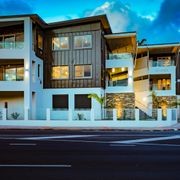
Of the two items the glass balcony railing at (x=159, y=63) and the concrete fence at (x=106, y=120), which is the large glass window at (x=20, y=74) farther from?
the glass balcony railing at (x=159, y=63)

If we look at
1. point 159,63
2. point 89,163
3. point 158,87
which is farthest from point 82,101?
point 89,163

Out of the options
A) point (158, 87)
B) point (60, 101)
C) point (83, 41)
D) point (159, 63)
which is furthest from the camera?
point (158, 87)

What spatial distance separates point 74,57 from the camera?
38.1 meters

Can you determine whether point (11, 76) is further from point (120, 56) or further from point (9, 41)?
point (120, 56)

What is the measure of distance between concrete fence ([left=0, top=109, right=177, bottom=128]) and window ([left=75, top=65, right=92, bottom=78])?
203 inches

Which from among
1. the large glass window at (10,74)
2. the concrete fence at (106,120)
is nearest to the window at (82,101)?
the concrete fence at (106,120)

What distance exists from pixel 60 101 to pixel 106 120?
7.45 m

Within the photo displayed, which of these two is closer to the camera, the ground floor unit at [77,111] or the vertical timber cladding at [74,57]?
the ground floor unit at [77,111]

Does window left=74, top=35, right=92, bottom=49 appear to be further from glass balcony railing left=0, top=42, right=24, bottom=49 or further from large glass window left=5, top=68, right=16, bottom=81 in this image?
large glass window left=5, top=68, right=16, bottom=81

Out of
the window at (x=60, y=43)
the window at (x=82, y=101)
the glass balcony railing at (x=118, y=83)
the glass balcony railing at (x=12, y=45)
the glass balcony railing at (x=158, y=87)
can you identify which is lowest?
the window at (x=82, y=101)

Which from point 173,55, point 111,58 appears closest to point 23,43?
point 111,58

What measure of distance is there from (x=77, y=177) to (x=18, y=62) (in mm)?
29749

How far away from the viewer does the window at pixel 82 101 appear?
123 ft

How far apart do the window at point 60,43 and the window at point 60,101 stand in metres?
4.69
